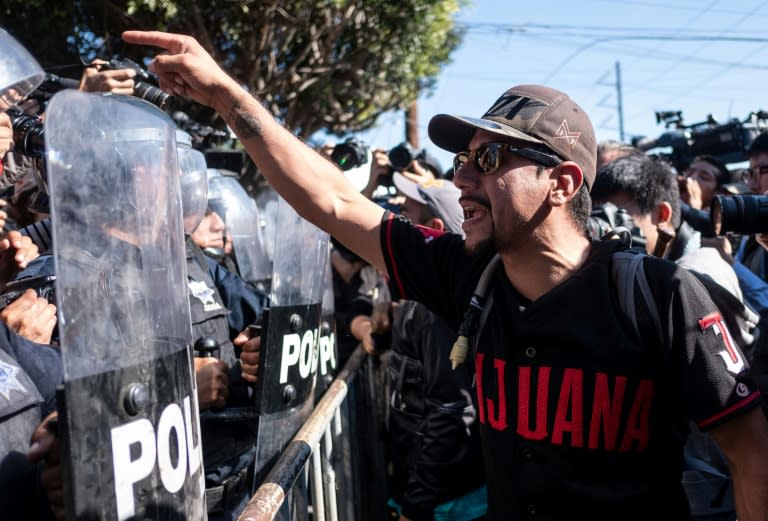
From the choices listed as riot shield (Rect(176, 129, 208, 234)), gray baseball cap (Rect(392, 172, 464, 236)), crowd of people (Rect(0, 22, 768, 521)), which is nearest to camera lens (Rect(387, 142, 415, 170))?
gray baseball cap (Rect(392, 172, 464, 236))

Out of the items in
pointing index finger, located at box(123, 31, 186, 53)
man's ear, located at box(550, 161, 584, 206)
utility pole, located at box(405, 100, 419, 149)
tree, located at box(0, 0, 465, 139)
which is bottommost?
man's ear, located at box(550, 161, 584, 206)

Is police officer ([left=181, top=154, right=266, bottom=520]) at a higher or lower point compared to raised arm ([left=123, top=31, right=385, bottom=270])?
lower

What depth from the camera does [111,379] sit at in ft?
3.68

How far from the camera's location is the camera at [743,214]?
2.29 metres

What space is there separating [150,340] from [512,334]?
3.56ft

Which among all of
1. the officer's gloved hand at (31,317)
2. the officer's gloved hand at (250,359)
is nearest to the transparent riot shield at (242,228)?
the officer's gloved hand at (250,359)

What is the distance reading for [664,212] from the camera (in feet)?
10.4

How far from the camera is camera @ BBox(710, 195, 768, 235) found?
2.29 meters

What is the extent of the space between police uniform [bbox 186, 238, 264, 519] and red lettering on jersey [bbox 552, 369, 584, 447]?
45.8 inches

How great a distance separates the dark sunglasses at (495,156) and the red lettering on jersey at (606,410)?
25.7 inches

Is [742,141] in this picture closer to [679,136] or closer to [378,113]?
[679,136]

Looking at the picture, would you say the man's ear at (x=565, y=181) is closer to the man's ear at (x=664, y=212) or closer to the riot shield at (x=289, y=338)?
the riot shield at (x=289, y=338)

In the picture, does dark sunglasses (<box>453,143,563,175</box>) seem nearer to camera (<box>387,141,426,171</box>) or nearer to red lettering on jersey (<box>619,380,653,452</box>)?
red lettering on jersey (<box>619,380,653,452</box>)

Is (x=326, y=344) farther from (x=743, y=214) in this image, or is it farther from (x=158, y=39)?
(x=743, y=214)
